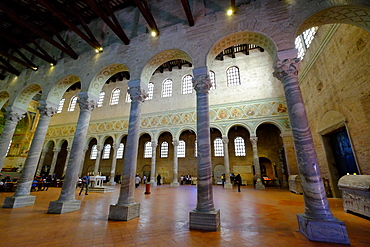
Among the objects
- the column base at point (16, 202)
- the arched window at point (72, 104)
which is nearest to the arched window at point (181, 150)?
the column base at point (16, 202)

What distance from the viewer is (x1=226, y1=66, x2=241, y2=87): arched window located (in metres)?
A: 15.5

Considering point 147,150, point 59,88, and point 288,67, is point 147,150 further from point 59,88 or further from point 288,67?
point 288,67

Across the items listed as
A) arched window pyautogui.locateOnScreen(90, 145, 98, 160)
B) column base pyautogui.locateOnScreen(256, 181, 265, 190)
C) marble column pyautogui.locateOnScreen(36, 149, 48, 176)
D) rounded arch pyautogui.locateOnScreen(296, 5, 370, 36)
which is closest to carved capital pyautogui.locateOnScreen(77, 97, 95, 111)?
rounded arch pyautogui.locateOnScreen(296, 5, 370, 36)

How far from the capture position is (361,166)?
19.5 feet

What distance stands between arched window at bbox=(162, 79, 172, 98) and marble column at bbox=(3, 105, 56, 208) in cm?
1112

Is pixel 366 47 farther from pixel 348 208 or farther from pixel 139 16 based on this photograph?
pixel 139 16

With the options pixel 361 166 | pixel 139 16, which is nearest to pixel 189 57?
pixel 139 16

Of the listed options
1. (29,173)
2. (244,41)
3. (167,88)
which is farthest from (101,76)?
(167,88)

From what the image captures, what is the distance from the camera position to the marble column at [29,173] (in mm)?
5797

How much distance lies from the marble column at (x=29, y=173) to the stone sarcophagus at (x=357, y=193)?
10.5 metres

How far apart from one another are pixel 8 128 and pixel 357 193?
43.3 ft

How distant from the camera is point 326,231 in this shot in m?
3.05

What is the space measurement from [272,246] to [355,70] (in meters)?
6.82

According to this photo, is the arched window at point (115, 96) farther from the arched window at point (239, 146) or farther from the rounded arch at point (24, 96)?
the arched window at point (239, 146)
